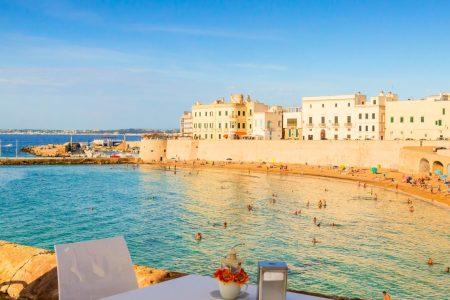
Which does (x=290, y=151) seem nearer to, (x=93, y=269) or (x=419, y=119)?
(x=419, y=119)

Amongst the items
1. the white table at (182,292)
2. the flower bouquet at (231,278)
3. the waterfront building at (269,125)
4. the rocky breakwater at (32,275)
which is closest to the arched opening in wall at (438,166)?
the waterfront building at (269,125)

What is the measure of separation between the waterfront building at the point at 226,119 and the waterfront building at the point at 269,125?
7.94ft

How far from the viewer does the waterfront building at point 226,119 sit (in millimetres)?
78562

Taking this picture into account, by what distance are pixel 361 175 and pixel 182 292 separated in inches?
1992

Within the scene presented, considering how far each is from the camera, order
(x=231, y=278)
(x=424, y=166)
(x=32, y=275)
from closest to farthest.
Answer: (x=231, y=278), (x=32, y=275), (x=424, y=166)

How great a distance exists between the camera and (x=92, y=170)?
69438mm

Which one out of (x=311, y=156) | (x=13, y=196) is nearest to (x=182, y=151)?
(x=311, y=156)

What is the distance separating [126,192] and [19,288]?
35.8 m

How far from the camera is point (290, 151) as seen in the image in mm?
65000

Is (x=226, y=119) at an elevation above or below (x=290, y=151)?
above

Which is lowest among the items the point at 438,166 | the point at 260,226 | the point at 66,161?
the point at 260,226

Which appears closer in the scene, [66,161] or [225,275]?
[225,275]

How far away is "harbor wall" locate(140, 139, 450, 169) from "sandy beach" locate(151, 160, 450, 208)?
1382mm

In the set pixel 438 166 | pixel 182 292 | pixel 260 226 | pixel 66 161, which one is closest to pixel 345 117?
pixel 438 166
